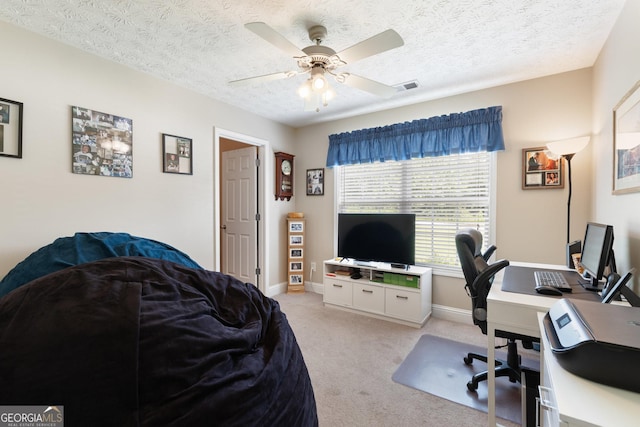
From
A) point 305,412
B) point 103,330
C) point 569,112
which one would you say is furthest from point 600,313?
point 569,112

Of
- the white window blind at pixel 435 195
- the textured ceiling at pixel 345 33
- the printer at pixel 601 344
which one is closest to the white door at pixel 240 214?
the textured ceiling at pixel 345 33

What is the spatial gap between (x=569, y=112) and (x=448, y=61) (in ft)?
4.21

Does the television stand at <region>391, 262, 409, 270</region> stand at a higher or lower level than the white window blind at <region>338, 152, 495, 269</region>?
lower

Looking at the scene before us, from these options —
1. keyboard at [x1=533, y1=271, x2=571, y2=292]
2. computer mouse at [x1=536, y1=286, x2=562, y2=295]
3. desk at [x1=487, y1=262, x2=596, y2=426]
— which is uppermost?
computer mouse at [x1=536, y1=286, x2=562, y2=295]

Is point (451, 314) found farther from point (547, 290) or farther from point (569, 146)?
point (569, 146)

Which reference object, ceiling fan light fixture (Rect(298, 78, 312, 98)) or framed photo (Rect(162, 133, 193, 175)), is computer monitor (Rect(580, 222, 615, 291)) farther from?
framed photo (Rect(162, 133, 193, 175))

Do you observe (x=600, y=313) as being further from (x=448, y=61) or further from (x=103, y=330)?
(x=448, y=61)

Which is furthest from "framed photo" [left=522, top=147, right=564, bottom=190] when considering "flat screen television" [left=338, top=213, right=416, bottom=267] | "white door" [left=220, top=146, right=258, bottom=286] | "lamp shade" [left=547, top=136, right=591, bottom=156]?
"white door" [left=220, top=146, right=258, bottom=286]

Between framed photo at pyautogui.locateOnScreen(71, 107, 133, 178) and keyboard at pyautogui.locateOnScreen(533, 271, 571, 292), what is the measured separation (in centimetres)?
341

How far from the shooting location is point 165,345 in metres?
0.73

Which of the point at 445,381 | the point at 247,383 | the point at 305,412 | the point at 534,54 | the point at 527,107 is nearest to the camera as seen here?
the point at 247,383

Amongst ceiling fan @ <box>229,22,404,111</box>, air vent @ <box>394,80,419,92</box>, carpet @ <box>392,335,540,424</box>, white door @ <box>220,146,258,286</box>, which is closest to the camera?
ceiling fan @ <box>229,22,404,111</box>

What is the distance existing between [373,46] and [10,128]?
2602mm

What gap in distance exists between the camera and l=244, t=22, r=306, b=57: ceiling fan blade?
5.11 feet
